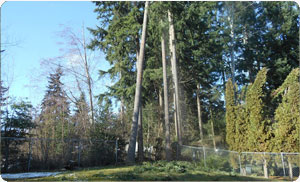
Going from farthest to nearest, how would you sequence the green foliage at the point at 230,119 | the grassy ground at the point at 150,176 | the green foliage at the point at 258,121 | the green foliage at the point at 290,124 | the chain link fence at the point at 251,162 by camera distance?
the green foliage at the point at 230,119 < the green foliage at the point at 258,121 < the green foliage at the point at 290,124 < the chain link fence at the point at 251,162 < the grassy ground at the point at 150,176

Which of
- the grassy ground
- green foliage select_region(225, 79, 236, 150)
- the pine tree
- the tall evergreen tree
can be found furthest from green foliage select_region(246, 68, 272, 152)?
the pine tree

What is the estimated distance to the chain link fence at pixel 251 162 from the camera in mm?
10391

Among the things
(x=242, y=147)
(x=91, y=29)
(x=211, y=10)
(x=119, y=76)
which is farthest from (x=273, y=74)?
(x=91, y=29)

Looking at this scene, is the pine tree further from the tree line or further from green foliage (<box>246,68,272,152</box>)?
green foliage (<box>246,68,272,152</box>)

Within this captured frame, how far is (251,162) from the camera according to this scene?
39.0 feet

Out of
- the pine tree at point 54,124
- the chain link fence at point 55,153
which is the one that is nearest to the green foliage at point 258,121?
the chain link fence at point 55,153

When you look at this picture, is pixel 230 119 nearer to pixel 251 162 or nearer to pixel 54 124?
pixel 251 162

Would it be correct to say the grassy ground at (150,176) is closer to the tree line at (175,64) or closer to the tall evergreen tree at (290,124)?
the tall evergreen tree at (290,124)

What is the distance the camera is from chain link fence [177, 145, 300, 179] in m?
10.4

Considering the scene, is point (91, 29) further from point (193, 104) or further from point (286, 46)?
point (286, 46)

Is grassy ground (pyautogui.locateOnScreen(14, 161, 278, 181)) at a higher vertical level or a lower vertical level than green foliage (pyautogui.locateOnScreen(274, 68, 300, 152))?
lower

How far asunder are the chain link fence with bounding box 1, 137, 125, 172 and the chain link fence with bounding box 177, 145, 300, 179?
517 cm

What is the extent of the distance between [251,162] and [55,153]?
33.9ft

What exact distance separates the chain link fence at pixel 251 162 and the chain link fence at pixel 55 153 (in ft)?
17.0
